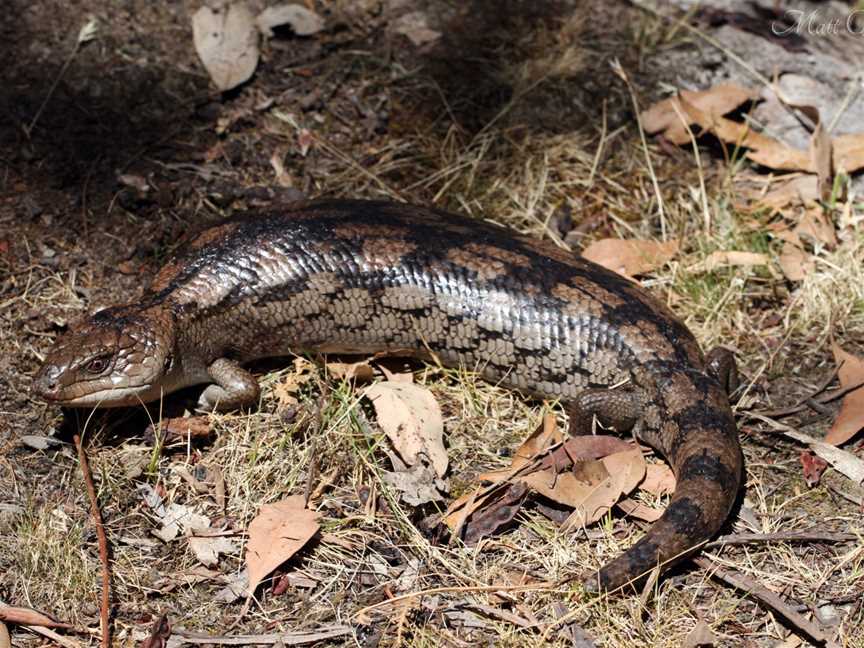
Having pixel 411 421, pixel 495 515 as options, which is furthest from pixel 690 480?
pixel 411 421

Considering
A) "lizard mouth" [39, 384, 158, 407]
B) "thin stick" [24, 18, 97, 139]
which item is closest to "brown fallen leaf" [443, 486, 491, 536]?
"lizard mouth" [39, 384, 158, 407]

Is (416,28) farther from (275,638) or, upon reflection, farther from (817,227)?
(275,638)

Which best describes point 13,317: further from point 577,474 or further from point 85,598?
point 577,474

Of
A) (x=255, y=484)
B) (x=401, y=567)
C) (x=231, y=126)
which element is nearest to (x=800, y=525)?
(x=401, y=567)

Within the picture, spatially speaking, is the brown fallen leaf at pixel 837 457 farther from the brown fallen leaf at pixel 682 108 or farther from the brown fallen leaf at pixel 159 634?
the brown fallen leaf at pixel 159 634

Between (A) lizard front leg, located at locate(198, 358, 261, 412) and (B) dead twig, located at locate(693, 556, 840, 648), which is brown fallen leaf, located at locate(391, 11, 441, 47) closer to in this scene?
(A) lizard front leg, located at locate(198, 358, 261, 412)
